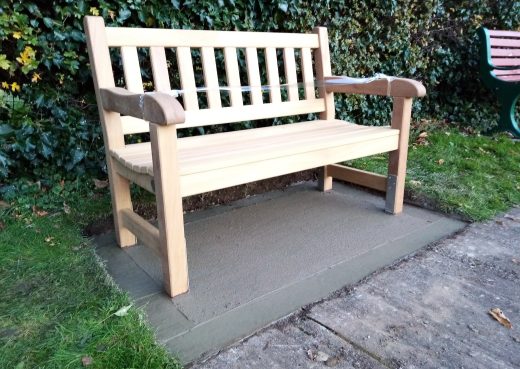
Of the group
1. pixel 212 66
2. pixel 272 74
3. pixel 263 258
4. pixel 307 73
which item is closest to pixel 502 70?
pixel 307 73

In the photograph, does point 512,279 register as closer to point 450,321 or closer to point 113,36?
point 450,321

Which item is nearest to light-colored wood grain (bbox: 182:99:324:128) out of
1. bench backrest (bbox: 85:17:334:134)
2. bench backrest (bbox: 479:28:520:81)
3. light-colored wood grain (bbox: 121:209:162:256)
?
bench backrest (bbox: 85:17:334:134)

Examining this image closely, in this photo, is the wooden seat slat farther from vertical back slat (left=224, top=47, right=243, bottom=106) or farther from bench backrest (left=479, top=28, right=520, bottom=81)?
bench backrest (left=479, top=28, right=520, bottom=81)

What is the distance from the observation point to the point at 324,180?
2.96 m

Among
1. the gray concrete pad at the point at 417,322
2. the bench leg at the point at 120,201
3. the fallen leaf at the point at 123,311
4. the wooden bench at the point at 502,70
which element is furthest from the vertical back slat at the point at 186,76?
the wooden bench at the point at 502,70

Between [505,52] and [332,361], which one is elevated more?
[505,52]

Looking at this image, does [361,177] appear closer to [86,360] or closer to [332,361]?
[332,361]

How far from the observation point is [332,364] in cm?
130

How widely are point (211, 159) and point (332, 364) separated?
858 mm

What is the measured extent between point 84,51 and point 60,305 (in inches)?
57.1

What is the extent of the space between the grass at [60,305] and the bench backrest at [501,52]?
13.3ft

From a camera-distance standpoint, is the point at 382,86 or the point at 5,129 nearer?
the point at 5,129

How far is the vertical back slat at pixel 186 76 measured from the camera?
2.13 m

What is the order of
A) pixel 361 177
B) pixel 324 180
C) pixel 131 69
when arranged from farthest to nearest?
pixel 324 180, pixel 361 177, pixel 131 69
